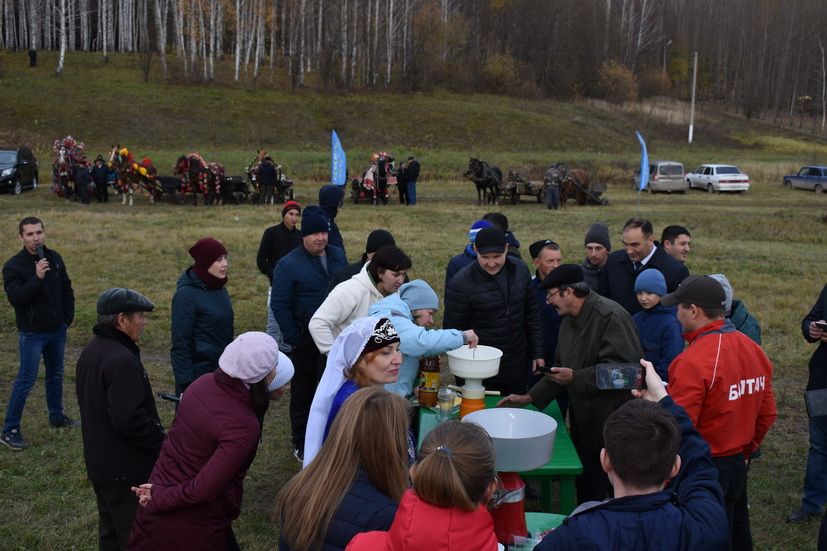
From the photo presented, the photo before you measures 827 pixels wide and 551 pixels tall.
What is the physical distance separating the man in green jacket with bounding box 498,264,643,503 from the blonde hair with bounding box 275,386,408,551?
6.03 ft

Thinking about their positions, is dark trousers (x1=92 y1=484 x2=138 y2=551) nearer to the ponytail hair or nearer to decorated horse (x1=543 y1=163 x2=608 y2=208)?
the ponytail hair

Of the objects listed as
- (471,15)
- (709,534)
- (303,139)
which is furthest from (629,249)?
(471,15)

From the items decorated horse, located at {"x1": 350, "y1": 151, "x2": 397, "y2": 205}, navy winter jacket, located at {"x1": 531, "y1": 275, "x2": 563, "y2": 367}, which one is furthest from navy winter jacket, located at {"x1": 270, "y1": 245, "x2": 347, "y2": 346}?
decorated horse, located at {"x1": 350, "y1": 151, "x2": 397, "y2": 205}

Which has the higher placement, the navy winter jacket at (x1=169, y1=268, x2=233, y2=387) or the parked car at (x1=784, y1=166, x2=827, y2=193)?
the parked car at (x1=784, y1=166, x2=827, y2=193)

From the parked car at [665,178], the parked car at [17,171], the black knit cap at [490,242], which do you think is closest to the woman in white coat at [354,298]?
the black knit cap at [490,242]

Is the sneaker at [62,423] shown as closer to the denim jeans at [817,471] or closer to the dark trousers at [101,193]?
the denim jeans at [817,471]

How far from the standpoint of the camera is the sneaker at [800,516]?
4.76 m

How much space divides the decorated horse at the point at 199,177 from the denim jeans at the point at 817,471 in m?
18.0

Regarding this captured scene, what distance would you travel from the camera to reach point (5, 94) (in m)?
37.7

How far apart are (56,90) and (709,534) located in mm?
43035

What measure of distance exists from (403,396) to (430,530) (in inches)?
36.8

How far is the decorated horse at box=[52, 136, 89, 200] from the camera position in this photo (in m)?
20.7

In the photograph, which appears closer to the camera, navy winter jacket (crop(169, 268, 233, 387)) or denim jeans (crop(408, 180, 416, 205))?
navy winter jacket (crop(169, 268, 233, 387))

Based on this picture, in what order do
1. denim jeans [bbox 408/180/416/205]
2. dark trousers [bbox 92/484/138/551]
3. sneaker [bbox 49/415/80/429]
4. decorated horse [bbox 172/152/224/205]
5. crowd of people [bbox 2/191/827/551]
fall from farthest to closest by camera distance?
denim jeans [bbox 408/180/416/205] < decorated horse [bbox 172/152/224/205] < sneaker [bbox 49/415/80/429] < dark trousers [bbox 92/484/138/551] < crowd of people [bbox 2/191/827/551]
